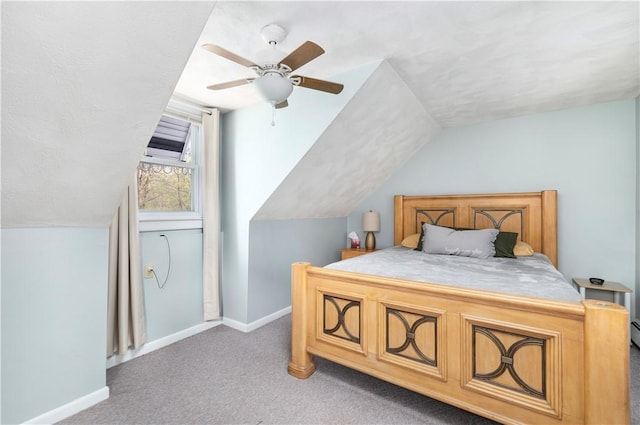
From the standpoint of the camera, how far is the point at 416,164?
3.89 m

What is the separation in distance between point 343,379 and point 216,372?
946 mm

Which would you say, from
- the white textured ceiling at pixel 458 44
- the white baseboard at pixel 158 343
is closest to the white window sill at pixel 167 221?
the white baseboard at pixel 158 343

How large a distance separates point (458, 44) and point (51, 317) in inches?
119

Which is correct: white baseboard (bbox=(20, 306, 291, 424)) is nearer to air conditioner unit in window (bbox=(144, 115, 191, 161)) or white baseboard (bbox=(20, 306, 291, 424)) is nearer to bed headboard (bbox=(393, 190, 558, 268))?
air conditioner unit in window (bbox=(144, 115, 191, 161))

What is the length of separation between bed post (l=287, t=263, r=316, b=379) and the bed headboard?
214 cm

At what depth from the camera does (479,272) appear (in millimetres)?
2070

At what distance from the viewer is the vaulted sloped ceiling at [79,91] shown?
1.04m

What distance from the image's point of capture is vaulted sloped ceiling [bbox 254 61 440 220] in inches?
97.0

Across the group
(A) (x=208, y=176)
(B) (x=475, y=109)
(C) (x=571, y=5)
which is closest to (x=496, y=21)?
(C) (x=571, y=5)

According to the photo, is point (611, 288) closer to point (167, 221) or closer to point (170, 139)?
point (167, 221)

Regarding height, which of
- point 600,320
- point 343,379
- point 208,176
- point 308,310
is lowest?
point 343,379

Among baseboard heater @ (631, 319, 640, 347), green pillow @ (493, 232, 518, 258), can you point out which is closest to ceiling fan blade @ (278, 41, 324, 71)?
green pillow @ (493, 232, 518, 258)

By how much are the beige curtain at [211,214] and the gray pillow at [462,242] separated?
2.21 m

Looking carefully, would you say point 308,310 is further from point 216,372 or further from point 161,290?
point 161,290
